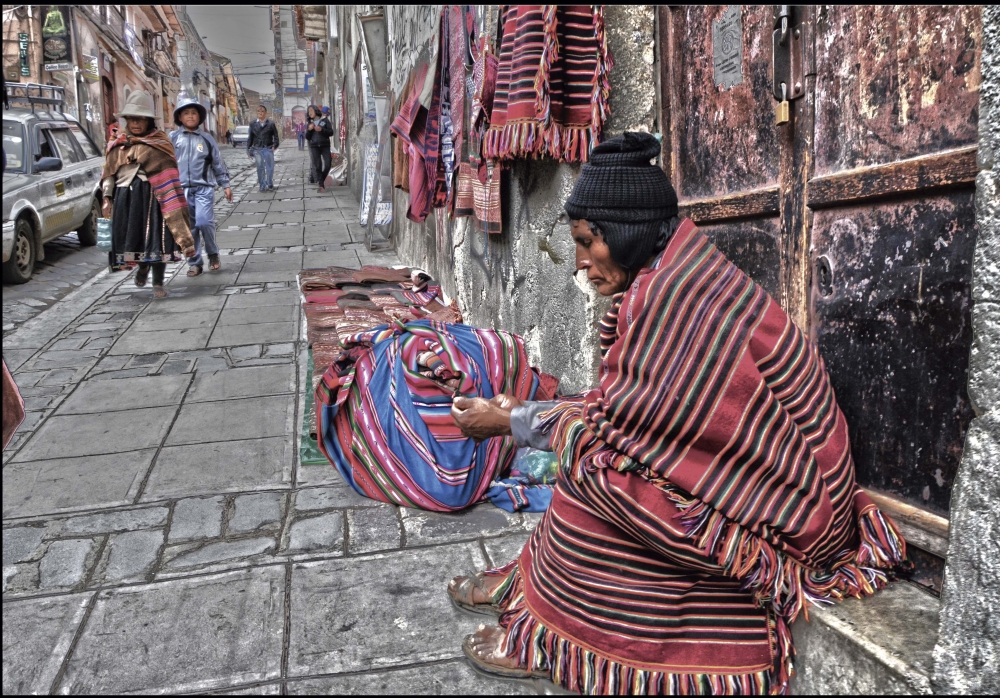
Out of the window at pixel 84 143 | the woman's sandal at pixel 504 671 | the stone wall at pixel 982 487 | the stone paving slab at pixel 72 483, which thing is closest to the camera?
the stone wall at pixel 982 487

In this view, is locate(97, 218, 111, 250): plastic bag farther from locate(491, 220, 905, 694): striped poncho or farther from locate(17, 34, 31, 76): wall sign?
locate(17, 34, 31, 76): wall sign

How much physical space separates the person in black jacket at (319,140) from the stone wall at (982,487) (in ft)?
56.9

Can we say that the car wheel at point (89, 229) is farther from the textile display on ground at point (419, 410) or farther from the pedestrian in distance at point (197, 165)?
the textile display on ground at point (419, 410)

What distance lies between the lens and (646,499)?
1692 mm

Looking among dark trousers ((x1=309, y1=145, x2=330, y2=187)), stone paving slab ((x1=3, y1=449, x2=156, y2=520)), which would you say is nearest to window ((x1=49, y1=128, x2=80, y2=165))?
stone paving slab ((x1=3, y1=449, x2=156, y2=520))

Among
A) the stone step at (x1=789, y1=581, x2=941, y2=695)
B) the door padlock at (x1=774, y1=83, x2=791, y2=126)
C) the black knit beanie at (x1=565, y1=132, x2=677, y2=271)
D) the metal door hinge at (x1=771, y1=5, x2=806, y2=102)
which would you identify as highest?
the metal door hinge at (x1=771, y1=5, x2=806, y2=102)

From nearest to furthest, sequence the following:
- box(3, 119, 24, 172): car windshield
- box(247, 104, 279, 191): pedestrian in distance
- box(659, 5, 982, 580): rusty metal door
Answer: box(659, 5, 982, 580): rusty metal door < box(3, 119, 24, 172): car windshield < box(247, 104, 279, 191): pedestrian in distance

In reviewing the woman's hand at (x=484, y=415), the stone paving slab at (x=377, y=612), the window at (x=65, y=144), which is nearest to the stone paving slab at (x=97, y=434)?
the stone paving slab at (x=377, y=612)

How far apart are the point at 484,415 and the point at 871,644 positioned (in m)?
1.05

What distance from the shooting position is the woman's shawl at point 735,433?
1655 mm

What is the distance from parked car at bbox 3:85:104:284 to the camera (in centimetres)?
805

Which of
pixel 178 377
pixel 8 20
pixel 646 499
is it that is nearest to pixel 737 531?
pixel 646 499

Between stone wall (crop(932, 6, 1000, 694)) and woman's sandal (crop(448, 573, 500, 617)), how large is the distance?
1195 millimetres

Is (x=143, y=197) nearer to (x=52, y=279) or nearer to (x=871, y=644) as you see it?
(x=52, y=279)
